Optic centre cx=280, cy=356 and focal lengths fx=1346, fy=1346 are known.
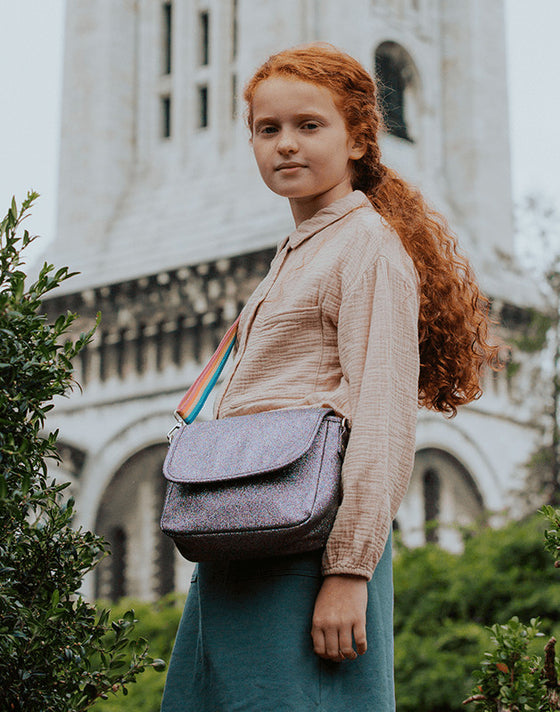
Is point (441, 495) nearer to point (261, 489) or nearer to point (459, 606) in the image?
point (459, 606)

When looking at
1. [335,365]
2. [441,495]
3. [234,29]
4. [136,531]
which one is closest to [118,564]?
[136,531]

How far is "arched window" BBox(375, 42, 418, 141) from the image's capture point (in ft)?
91.1

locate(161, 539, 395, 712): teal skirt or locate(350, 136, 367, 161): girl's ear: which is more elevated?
locate(350, 136, 367, 161): girl's ear

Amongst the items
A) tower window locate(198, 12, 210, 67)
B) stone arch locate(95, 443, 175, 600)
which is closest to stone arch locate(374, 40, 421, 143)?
tower window locate(198, 12, 210, 67)

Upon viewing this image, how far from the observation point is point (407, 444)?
287 centimetres

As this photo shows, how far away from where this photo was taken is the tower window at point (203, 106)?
1107 inches

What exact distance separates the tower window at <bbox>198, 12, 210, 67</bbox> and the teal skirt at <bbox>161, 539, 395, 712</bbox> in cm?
2614

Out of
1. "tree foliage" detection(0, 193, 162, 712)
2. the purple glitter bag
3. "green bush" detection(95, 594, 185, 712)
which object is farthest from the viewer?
"green bush" detection(95, 594, 185, 712)

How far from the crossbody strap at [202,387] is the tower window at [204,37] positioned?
25540 millimetres

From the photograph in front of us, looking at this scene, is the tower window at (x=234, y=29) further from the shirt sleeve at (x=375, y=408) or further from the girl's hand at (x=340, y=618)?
the girl's hand at (x=340, y=618)

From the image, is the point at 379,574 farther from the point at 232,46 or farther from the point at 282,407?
the point at 232,46

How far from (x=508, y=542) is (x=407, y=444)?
10.2 metres

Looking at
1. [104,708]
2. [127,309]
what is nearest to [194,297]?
[127,309]

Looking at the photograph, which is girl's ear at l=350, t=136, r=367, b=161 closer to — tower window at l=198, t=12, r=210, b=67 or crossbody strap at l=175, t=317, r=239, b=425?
crossbody strap at l=175, t=317, r=239, b=425
